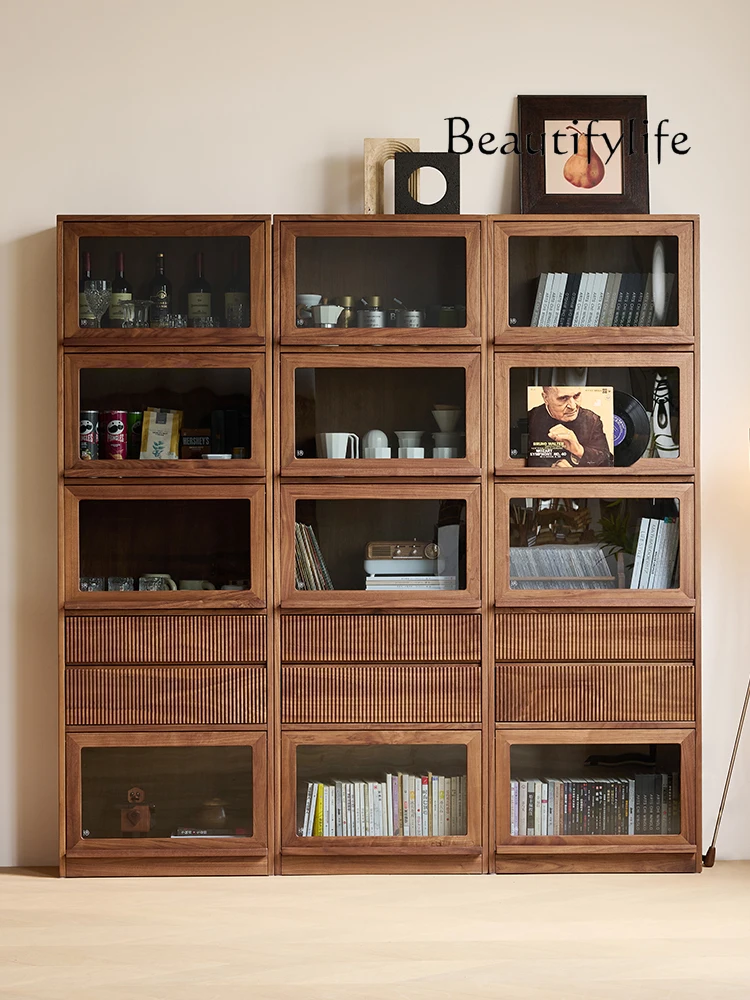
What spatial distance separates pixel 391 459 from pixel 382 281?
55 centimetres

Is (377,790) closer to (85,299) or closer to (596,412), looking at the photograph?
(596,412)

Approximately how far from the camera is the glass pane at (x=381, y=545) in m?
3.07

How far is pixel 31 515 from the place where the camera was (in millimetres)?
3271

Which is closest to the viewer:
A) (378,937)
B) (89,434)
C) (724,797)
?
(378,937)

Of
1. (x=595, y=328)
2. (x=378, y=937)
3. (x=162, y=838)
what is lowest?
(x=378, y=937)

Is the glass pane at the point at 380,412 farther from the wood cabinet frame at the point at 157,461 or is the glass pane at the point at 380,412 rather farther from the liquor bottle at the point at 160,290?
the liquor bottle at the point at 160,290

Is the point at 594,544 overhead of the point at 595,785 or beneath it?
overhead

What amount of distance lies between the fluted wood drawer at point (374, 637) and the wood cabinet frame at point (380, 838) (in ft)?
0.75

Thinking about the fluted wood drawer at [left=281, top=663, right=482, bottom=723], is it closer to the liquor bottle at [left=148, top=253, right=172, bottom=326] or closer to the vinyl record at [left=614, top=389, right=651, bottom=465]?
the vinyl record at [left=614, top=389, right=651, bottom=465]

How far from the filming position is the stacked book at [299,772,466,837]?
309 centimetres

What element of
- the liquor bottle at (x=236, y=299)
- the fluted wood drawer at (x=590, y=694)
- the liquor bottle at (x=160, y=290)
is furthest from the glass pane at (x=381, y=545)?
the liquor bottle at (x=160, y=290)

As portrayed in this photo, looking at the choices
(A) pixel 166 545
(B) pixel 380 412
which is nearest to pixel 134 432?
(A) pixel 166 545

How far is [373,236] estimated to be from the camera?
121 inches
